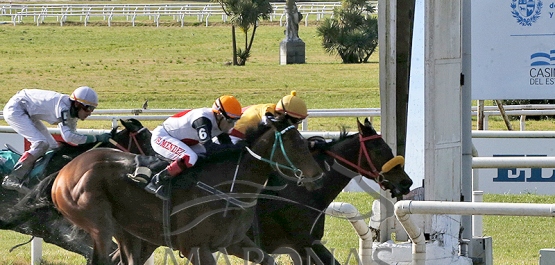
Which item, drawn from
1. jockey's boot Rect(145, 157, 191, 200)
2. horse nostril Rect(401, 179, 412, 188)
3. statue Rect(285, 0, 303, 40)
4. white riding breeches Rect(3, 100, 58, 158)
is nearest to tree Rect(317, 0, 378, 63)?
statue Rect(285, 0, 303, 40)

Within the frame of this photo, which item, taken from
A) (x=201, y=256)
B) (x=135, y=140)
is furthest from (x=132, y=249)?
(x=135, y=140)

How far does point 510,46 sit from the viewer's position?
10758mm

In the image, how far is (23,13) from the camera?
41.0 m

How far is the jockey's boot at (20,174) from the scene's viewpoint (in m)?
6.48

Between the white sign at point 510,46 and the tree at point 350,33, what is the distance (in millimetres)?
17992

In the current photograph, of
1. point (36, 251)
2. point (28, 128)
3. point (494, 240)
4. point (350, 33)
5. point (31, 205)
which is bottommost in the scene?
point (494, 240)

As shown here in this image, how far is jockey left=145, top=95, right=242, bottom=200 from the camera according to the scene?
562 cm

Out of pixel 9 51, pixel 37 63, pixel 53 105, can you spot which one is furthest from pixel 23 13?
pixel 53 105

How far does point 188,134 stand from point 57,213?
137 centimetres

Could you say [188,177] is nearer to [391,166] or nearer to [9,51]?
[391,166]

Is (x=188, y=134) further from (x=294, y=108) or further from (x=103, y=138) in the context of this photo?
(x=103, y=138)

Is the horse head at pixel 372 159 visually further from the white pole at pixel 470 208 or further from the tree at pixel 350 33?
the tree at pixel 350 33

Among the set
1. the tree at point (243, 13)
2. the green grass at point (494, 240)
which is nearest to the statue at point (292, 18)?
the tree at point (243, 13)

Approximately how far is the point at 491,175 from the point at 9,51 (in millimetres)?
25433
